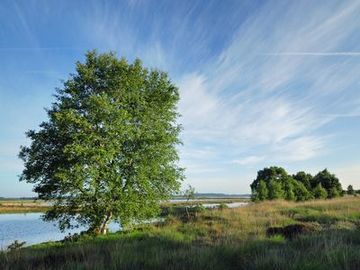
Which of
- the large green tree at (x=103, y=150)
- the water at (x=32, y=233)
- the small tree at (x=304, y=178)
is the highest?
the small tree at (x=304, y=178)

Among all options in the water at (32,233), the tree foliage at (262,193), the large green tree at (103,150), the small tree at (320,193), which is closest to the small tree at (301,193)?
the small tree at (320,193)

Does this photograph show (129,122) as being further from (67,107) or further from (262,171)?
(262,171)

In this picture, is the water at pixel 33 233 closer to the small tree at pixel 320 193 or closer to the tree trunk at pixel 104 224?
the tree trunk at pixel 104 224

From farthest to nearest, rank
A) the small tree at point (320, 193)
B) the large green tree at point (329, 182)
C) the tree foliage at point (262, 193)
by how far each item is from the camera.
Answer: the large green tree at point (329, 182)
the small tree at point (320, 193)
the tree foliage at point (262, 193)

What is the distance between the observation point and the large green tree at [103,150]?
71.5ft

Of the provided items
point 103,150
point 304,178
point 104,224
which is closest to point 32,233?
point 104,224

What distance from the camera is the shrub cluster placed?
54.7 meters

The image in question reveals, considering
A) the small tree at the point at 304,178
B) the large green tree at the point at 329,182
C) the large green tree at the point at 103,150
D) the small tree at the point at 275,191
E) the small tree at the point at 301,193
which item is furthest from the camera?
the small tree at the point at 304,178

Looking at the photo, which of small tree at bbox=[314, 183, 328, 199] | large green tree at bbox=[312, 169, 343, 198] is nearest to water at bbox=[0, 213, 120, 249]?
small tree at bbox=[314, 183, 328, 199]

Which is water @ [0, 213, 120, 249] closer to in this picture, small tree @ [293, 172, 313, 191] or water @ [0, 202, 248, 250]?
water @ [0, 202, 248, 250]

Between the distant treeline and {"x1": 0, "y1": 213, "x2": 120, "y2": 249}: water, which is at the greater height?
the distant treeline

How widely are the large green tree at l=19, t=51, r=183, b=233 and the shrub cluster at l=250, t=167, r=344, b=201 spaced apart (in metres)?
31.6

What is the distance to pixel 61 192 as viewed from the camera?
2319cm

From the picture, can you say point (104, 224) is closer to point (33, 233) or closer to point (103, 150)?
point (103, 150)
